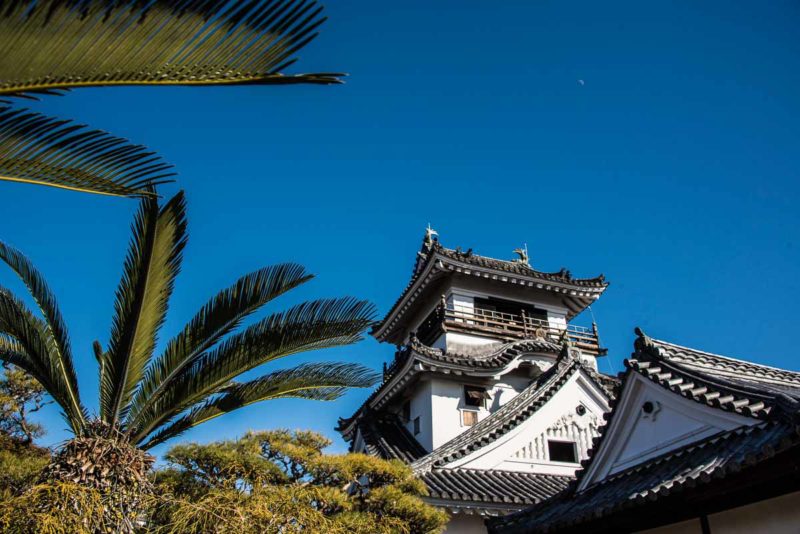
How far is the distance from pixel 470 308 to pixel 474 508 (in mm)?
8276

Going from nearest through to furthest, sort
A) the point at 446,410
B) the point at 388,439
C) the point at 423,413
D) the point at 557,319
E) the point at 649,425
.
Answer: the point at 649,425 < the point at 446,410 < the point at 423,413 < the point at 388,439 < the point at 557,319

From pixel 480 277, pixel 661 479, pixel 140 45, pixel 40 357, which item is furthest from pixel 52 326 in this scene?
pixel 480 277

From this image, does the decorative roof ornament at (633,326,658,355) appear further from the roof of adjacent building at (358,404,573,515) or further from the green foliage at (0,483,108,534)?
the green foliage at (0,483,108,534)

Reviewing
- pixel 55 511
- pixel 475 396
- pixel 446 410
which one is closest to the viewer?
pixel 55 511

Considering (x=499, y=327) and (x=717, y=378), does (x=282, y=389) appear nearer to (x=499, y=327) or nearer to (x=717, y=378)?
(x=717, y=378)

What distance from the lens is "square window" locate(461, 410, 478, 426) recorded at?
1805 cm

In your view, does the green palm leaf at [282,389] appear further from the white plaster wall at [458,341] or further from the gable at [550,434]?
the white plaster wall at [458,341]

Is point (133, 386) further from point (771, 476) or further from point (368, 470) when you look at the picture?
point (771, 476)

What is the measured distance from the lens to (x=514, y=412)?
16.3m

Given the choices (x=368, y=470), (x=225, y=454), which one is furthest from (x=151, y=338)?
(x=368, y=470)

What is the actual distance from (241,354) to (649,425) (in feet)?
21.8

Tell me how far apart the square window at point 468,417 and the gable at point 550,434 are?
2231mm

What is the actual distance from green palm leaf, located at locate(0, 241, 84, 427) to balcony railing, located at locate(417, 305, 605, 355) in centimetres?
1356

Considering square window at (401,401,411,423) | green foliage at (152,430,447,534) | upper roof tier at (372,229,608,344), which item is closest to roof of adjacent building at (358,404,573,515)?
square window at (401,401,411,423)
